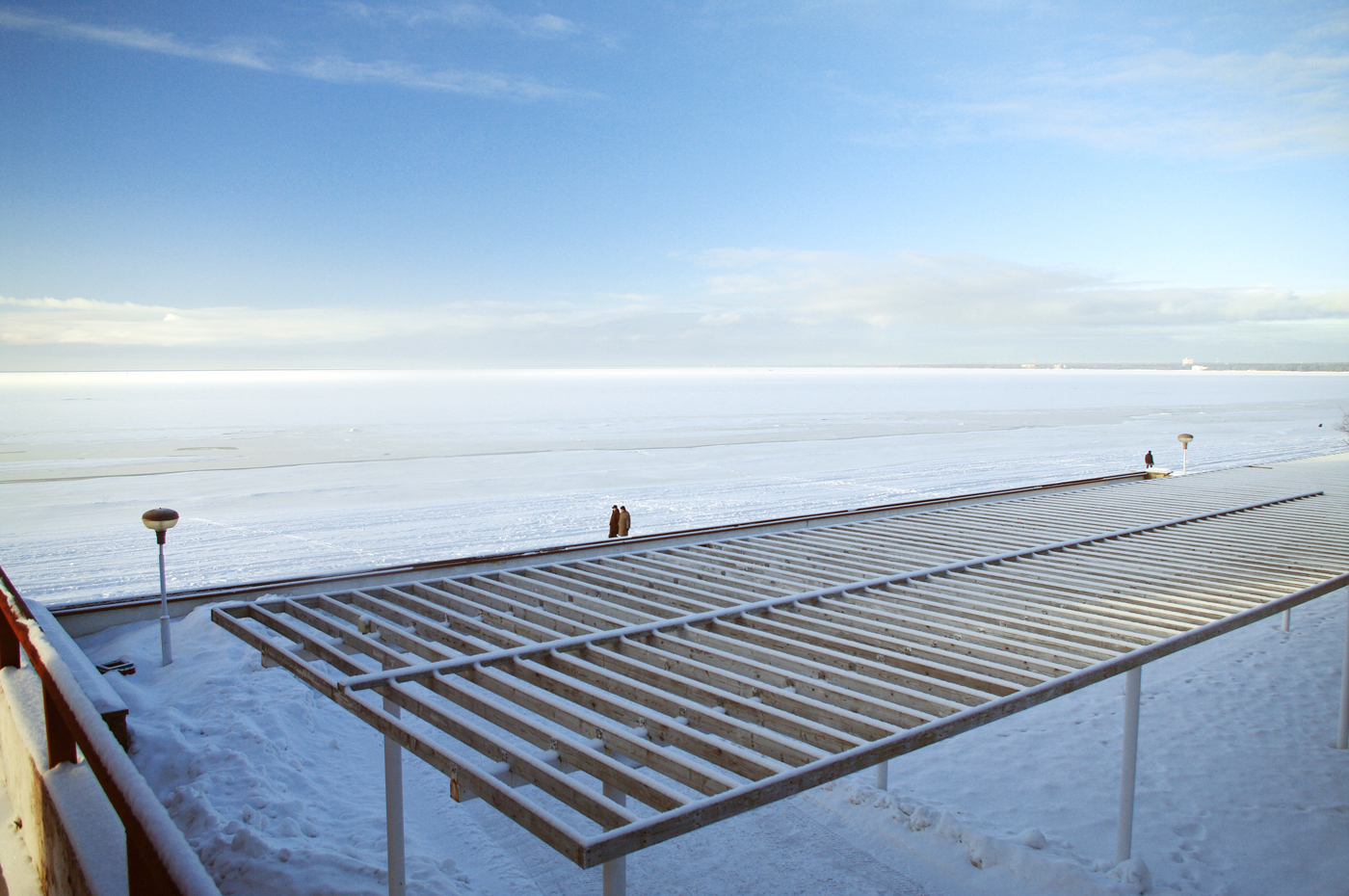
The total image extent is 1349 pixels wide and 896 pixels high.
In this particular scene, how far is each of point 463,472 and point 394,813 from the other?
97.0 feet

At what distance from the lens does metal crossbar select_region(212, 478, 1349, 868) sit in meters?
3.85

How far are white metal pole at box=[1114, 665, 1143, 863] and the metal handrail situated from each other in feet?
20.3

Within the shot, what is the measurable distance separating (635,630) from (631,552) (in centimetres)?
326

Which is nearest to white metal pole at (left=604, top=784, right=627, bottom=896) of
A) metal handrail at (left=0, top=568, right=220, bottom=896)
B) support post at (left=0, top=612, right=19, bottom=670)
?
metal handrail at (left=0, top=568, right=220, bottom=896)

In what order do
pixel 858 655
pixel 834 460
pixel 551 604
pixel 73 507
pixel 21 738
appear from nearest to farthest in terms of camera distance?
pixel 21 738, pixel 858 655, pixel 551 604, pixel 73 507, pixel 834 460

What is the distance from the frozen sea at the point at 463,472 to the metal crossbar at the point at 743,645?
27.6 feet

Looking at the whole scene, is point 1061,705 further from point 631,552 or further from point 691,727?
point 691,727

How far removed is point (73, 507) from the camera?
82.5 feet

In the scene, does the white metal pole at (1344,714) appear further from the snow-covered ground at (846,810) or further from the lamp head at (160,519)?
the lamp head at (160,519)

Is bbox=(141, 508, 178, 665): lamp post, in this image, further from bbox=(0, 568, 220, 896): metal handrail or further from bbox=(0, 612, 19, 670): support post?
bbox=(0, 568, 220, 896): metal handrail

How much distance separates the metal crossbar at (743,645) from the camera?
12.6 feet

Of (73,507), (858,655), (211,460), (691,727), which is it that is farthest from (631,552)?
(211,460)

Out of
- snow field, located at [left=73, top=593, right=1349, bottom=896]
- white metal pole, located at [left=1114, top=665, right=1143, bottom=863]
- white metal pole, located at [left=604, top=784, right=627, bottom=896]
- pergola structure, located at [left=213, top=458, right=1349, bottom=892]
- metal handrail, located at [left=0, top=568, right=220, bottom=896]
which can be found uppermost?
metal handrail, located at [left=0, top=568, right=220, bottom=896]

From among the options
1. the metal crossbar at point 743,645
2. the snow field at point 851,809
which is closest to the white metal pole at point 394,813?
the metal crossbar at point 743,645
